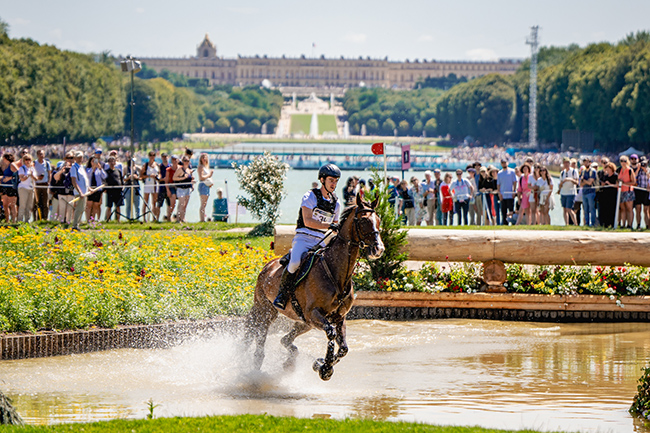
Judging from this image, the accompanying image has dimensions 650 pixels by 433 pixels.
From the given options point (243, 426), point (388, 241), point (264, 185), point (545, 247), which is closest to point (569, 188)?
point (264, 185)

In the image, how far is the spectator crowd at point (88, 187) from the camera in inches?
714

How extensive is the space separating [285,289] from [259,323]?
34.4 inches

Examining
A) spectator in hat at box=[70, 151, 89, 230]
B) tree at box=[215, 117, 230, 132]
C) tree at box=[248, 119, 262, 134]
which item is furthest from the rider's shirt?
tree at box=[248, 119, 262, 134]

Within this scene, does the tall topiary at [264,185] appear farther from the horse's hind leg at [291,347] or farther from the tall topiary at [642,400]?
the tall topiary at [642,400]

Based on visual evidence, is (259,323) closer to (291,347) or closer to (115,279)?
(291,347)

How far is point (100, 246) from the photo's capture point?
534 inches

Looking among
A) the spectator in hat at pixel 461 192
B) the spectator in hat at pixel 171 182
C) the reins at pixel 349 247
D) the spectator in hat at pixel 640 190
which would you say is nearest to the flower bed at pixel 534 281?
the reins at pixel 349 247

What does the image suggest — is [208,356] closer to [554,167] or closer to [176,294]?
[176,294]

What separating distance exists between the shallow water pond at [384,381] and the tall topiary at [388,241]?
1.20 meters

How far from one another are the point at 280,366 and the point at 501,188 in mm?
11457

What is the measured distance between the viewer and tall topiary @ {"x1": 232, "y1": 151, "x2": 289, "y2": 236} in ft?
58.7

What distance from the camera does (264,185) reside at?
17922 millimetres

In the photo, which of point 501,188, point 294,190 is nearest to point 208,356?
point 501,188

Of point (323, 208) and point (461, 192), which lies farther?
point (461, 192)
